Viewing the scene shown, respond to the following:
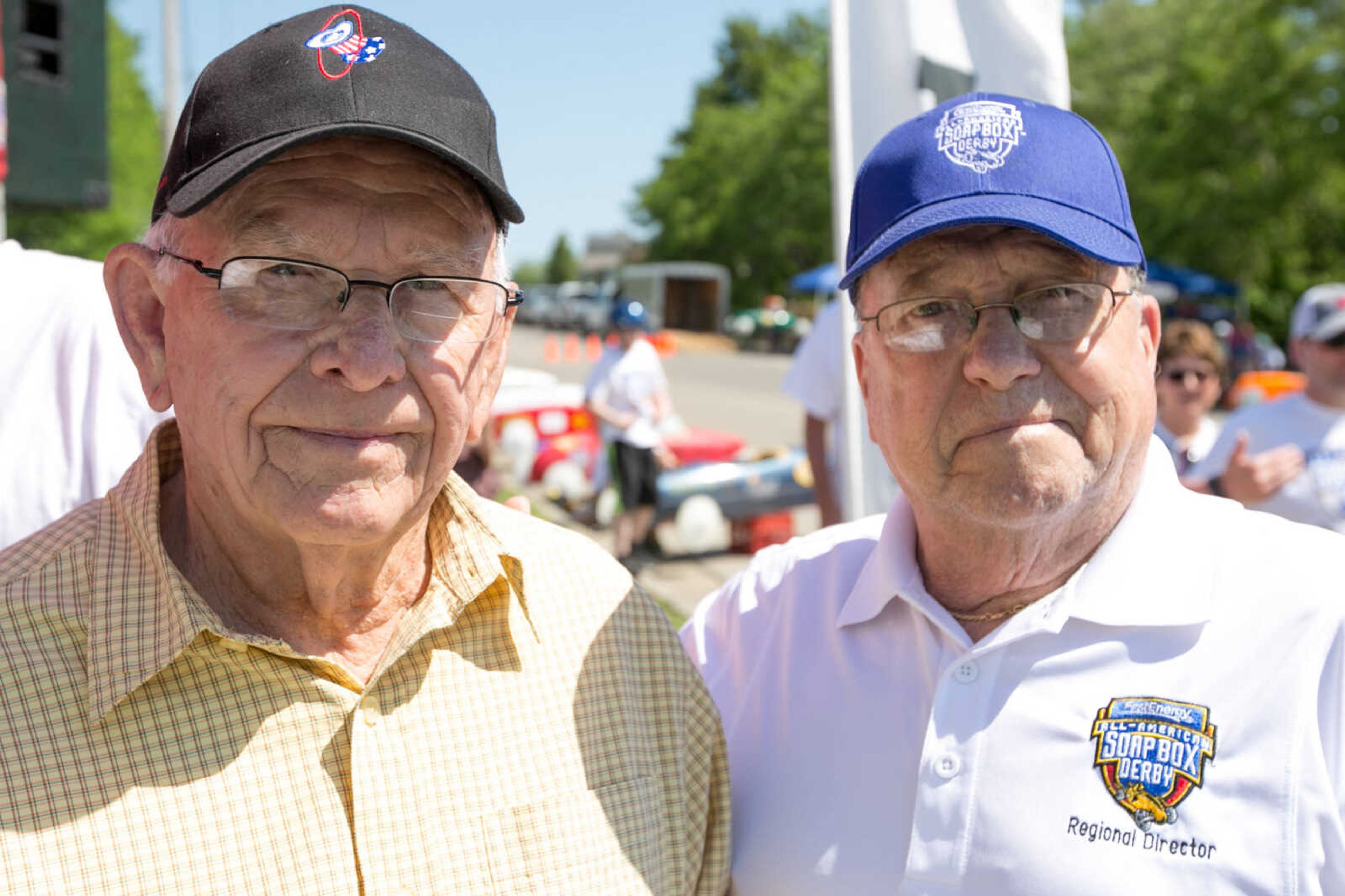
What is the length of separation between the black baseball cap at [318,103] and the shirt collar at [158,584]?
41 cm

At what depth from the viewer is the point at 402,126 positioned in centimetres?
150

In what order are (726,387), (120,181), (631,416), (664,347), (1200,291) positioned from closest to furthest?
(631,416) < (726,387) < (1200,291) < (120,181) < (664,347)

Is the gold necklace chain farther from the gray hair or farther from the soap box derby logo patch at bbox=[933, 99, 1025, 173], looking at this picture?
the gray hair

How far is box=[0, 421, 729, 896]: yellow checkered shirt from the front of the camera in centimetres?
144

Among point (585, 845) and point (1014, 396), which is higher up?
point (1014, 396)

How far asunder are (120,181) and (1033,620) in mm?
38292

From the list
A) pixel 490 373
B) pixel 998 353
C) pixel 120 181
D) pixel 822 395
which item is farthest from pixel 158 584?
pixel 120 181

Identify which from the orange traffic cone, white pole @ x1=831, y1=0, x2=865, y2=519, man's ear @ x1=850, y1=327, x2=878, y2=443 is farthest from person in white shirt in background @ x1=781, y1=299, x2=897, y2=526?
the orange traffic cone

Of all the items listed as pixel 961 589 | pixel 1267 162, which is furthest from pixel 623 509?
pixel 1267 162

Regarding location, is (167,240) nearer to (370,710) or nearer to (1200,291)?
(370,710)

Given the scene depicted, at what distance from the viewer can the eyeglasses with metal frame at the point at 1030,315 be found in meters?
1.81

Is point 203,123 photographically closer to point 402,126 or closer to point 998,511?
point 402,126

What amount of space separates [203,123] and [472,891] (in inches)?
44.1

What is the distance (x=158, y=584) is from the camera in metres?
1.57
